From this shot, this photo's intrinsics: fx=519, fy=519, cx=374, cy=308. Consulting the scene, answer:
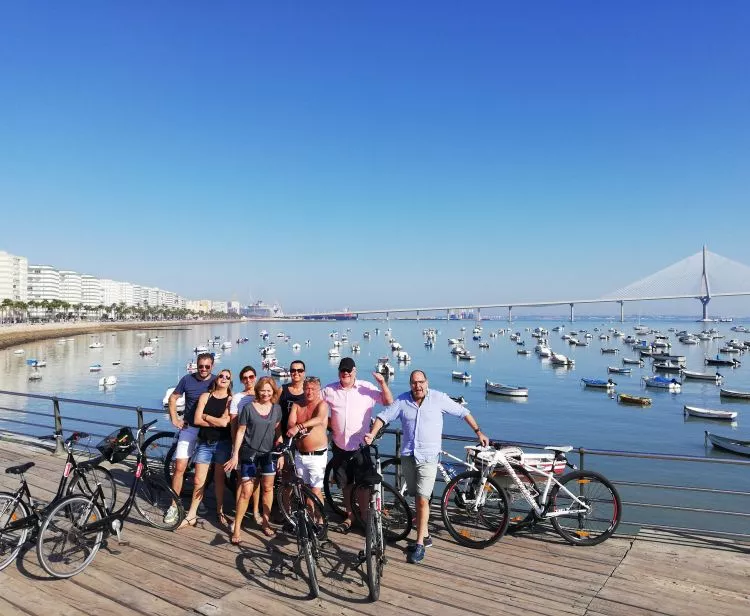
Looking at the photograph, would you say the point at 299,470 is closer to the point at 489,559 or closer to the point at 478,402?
the point at 489,559

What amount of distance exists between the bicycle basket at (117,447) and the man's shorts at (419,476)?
277cm

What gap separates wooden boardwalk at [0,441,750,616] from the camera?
3857mm

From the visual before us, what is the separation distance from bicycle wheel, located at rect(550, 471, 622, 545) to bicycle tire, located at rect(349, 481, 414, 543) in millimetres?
1445

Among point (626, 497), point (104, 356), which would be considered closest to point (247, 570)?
point (626, 497)

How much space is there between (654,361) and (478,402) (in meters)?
42.5

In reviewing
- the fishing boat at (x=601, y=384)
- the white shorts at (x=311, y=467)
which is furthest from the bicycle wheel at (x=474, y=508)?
the fishing boat at (x=601, y=384)

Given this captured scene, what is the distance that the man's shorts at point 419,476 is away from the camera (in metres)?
4.82

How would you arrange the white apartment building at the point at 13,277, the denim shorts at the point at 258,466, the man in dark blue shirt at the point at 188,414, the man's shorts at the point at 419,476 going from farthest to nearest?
the white apartment building at the point at 13,277, the man in dark blue shirt at the point at 188,414, the denim shorts at the point at 258,466, the man's shorts at the point at 419,476

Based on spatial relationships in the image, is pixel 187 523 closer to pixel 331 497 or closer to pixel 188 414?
pixel 188 414

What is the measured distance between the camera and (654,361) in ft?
239

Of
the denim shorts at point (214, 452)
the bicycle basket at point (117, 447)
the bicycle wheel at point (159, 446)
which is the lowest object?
the bicycle wheel at point (159, 446)

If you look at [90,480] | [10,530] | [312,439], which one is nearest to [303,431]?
[312,439]

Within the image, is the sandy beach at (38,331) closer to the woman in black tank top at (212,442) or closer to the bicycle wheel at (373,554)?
the woman in black tank top at (212,442)

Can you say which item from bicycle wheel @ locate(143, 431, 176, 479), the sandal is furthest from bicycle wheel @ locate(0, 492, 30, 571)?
bicycle wheel @ locate(143, 431, 176, 479)
